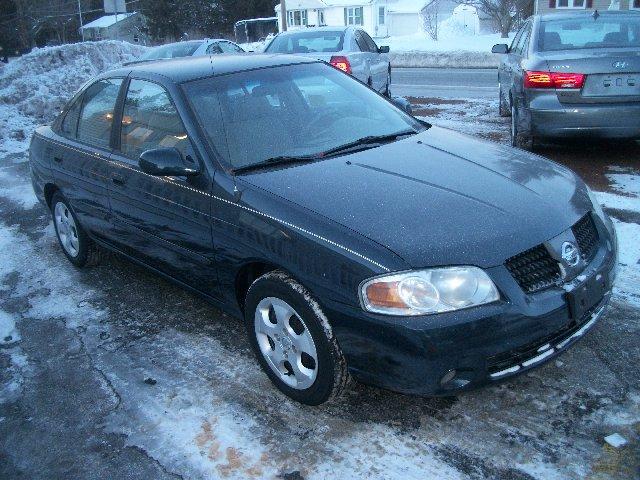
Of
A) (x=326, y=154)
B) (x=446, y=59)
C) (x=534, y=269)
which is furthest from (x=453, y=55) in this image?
(x=534, y=269)

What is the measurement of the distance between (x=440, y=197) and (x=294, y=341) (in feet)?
3.28

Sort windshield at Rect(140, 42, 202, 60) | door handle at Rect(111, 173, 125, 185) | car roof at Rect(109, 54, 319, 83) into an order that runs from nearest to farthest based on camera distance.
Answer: car roof at Rect(109, 54, 319, 83) → door handle at Rect(111, 173, 125, 185) → windshield at Rect(140, 42, 202, 60)

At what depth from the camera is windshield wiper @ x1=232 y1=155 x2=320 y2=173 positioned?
3.48 m

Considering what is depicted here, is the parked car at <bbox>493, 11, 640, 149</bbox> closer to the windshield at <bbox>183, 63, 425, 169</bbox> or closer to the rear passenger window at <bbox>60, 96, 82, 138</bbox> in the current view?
the windshield at <bbox>183, 63, 425, 169</bbox>

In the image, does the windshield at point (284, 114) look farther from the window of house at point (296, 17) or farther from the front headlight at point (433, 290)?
the window of house at point (296, 17)

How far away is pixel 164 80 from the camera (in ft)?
13.1

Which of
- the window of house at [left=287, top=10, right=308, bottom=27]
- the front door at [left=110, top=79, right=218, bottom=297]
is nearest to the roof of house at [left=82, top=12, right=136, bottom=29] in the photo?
the window of house at [left=287, top=10, right=308, bottom=27]

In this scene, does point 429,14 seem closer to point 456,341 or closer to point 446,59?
point 446,59

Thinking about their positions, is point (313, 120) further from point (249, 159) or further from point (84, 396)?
point (84, 396)

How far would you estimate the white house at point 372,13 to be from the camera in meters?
48.1

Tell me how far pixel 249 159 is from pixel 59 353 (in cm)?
169

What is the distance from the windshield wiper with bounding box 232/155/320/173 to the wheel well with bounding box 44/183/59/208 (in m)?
2.40

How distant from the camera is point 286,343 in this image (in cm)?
319

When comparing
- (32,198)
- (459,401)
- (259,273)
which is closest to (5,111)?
(32,198)
